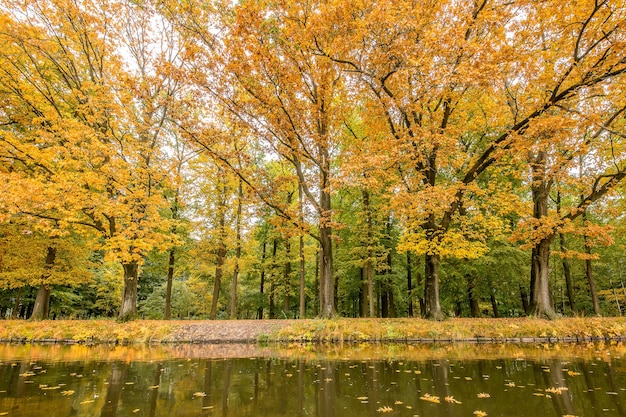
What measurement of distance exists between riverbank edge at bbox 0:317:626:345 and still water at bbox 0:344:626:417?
3.08 metres

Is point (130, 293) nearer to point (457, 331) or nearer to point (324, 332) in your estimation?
point (324, 332)

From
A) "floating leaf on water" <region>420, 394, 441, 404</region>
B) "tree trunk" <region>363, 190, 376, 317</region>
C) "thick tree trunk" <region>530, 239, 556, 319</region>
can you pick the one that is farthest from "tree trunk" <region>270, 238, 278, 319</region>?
"floating leaf on water" <region>420, 394, 441, 404</region>

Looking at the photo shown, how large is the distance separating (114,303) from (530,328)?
36049 millimetres

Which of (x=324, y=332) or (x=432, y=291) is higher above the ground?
(x=432, y=291)

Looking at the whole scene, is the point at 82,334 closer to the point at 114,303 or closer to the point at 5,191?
the point at 5,191

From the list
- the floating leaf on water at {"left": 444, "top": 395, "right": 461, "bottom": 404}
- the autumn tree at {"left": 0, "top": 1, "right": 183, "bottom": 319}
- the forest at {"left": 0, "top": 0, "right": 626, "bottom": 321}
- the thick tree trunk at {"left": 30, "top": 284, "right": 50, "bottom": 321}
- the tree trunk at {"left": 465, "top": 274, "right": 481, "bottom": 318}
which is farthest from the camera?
the tree trunk at {"left": 465, "top": 274, "right": 481, "bottom": 318}

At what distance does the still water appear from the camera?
172 inches

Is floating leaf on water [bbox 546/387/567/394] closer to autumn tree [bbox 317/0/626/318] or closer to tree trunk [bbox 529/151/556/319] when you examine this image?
autumn tree [bbox 317/0/626/318]

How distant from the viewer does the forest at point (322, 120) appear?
10898 mm

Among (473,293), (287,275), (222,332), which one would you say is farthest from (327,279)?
(287,275)

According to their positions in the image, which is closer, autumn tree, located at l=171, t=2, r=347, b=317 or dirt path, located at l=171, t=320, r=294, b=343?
autumn tree, located at l=171, t=2, r=347, b=317

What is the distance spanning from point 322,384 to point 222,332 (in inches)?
351

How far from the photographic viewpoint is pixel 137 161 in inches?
A: 668

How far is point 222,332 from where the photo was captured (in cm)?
1354
